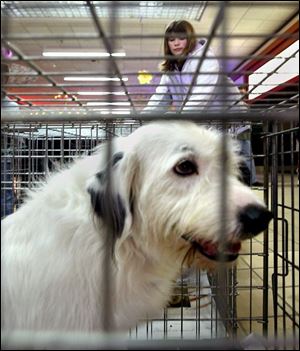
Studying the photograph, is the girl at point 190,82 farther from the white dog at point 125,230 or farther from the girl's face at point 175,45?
the white dog at point 125,230

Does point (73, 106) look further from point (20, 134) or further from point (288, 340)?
point (288, 340)

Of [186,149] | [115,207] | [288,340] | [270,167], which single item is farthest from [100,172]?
[270,167]

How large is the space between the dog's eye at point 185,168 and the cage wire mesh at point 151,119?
136 mm

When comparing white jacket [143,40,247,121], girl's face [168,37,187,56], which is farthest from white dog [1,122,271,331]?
girl's face [168,37,187,56]

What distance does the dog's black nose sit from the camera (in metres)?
0.91

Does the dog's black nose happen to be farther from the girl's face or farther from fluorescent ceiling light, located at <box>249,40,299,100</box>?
the girl's face

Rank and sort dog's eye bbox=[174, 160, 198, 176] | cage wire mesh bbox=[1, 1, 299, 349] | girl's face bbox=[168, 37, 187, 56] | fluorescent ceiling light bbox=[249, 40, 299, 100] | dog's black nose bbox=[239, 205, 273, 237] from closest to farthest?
1. cage wire mesh bbox=[1, 1, 299, 349]
2. dog's black nose bbox=[239, 205, 273, 237]
3. dog's eye bbox=[174, 160, 198, 176]
4. fluorescent ceiling light bbox=[249, 40, 299, 100]
5. girl's face bbox=[168, 37, 187, 56]

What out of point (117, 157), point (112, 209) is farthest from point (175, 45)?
point (112, 209)

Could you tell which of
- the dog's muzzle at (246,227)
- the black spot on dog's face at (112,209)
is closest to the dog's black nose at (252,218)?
the dog's muzzle at (246,227)

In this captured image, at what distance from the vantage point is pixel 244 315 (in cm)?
197

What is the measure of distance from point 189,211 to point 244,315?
1.20 meters

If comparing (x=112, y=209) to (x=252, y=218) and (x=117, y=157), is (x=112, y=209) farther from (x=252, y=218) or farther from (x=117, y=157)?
(x=252, y=218)

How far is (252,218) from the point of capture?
0.91 meters

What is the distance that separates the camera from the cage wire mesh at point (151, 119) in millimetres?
685
